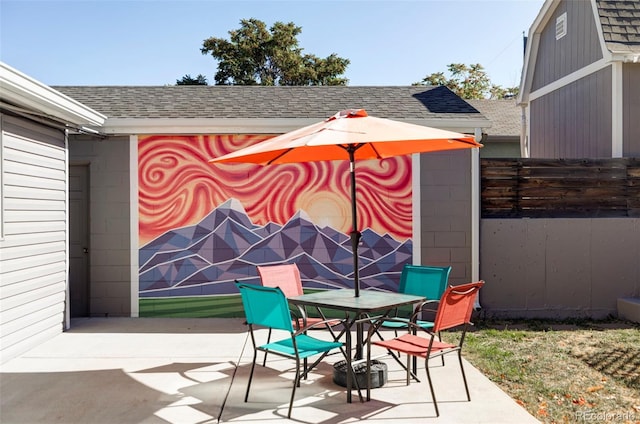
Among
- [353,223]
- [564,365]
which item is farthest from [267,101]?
[564,365]

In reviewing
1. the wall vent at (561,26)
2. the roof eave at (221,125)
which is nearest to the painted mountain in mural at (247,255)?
the roof eave at (221,125)

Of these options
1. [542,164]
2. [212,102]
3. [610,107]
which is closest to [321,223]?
[212,102]

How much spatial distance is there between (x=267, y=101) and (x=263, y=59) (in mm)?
19570

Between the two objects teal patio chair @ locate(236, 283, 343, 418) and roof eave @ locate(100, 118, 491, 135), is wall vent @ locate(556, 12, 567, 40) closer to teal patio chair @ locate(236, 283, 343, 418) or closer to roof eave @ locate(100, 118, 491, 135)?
roof eave @ locate(100, 118, 491, 135)

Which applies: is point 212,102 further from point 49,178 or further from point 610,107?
point 610,107

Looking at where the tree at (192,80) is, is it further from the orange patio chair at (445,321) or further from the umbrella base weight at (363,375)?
the orange patio chair at (445,321)

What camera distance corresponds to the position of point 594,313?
7449 mm

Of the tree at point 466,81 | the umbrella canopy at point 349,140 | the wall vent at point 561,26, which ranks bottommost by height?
the umbrella canopy at point 349,140

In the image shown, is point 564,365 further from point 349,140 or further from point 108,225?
point 108,225

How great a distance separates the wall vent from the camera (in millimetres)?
10625

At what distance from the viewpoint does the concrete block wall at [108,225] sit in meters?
7.28

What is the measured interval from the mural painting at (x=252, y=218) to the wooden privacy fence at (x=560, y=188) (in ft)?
4.07

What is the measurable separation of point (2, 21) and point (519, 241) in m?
6.97

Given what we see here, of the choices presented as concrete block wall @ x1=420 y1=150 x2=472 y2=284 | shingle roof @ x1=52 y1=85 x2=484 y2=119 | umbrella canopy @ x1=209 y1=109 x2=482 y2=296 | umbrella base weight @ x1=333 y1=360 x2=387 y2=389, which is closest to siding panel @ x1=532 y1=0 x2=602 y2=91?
shingle roof @ x1=52 y1=85 x2=484 y2=119
